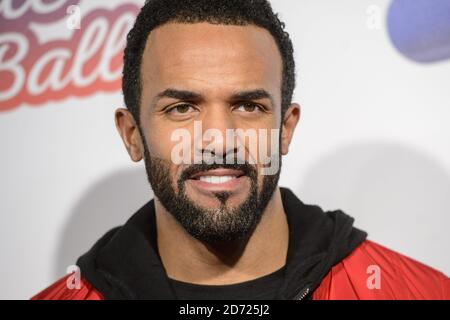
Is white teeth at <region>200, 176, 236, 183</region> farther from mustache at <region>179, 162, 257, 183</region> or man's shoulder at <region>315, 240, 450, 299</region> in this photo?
man's shoulder at <region>315, 240, 450, 299</region>

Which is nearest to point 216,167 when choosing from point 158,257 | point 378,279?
point 158,257

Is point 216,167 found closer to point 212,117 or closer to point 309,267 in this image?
point 212,117

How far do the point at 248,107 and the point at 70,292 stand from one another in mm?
580

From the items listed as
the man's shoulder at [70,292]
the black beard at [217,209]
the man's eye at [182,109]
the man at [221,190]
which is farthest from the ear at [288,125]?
the man's shoulder at [70,292]

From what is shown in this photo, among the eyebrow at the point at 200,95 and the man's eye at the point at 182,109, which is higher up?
the eyebrow at the point at 200,95

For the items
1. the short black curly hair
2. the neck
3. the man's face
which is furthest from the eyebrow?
the neck

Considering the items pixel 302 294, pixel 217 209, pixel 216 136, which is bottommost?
pixel 302 294

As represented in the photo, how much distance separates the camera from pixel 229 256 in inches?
51.2

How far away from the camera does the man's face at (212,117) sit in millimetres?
1201

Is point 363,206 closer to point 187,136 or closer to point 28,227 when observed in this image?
point 187,136

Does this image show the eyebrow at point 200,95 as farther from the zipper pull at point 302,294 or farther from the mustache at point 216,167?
the zipper pull at point 302,294

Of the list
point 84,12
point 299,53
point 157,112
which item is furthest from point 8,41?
point 299,53

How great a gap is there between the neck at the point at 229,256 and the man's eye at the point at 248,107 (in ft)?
0.63

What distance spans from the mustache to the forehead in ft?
0.48
